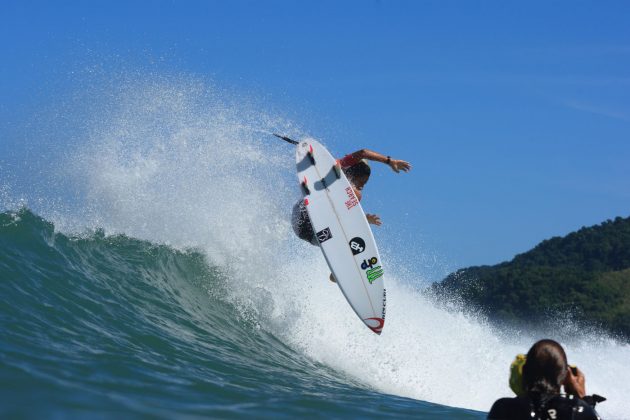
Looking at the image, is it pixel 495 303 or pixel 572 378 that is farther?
pixel 495 303

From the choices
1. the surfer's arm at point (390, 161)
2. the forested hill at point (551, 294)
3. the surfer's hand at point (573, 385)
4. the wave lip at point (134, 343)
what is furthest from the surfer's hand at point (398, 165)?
the forested hill at point (551, 294)

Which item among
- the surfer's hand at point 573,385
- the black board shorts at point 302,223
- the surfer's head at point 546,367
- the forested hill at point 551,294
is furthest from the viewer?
the forested hill at point 551,294

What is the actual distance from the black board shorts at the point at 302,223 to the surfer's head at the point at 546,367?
6263 millimetres

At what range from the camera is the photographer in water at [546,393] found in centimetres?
328

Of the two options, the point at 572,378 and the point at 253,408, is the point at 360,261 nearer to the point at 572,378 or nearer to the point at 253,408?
the point at 253,408

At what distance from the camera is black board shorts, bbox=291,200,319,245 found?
950cm

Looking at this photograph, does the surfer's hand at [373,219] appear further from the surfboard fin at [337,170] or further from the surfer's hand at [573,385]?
the surfer's hand at [573,385]

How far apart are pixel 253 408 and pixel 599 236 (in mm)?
108554

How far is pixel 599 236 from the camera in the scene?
10494 centimetres

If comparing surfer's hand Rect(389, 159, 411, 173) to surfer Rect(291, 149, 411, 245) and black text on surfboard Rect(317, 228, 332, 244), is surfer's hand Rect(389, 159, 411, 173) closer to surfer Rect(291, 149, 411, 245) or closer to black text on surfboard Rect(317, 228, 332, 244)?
surfer Rect(291, 149, 411, 245)

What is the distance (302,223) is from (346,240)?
66cm

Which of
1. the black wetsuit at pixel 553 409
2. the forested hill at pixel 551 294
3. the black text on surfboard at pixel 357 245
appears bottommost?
the black wetsuit at pixel 553 409

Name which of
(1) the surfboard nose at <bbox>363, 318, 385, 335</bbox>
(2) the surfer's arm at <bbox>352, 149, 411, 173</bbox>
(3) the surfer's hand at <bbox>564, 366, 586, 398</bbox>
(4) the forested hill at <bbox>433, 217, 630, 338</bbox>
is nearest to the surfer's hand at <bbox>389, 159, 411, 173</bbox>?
(2) the surfer's arm at <bbox>352, 149, 411, 173</bbox>

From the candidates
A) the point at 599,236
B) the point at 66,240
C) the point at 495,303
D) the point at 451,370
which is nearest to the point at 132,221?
the point at 66,240
